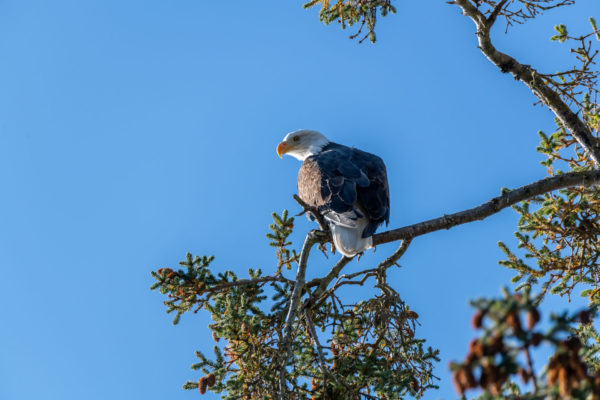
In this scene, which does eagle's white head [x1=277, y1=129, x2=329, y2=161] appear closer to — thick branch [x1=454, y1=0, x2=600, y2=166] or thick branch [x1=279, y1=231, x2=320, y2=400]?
thick branch [x1=279, y1=231, x2=320, y2=400]

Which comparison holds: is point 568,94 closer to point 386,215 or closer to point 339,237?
point 386,215

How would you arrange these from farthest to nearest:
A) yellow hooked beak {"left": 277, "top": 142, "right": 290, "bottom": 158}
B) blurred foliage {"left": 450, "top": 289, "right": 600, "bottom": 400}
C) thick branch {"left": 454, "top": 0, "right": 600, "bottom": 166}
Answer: yellow hooked beak {"left": 277, "top": 142, "right": 290, "bottom": 158}, thick branch {"left": 454, "top": 0, "right": 600, "bottom": 166}, blurred foliage {"left": 450, "top": 289, "right": 600, "bottom": 400}

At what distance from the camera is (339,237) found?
6.29 metres

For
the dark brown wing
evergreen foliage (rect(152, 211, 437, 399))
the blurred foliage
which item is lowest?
the blurred foliage

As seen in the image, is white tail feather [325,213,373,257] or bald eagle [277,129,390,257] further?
bald eagle [277,129,390,257]

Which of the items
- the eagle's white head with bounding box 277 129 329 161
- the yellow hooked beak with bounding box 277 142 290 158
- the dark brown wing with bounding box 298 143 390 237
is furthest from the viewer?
the yellow hooked beak with bounding box 277 142 290 158

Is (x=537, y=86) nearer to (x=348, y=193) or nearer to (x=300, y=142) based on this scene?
(x=348, y=193)

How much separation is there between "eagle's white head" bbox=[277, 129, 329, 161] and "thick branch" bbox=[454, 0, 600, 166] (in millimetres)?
3237

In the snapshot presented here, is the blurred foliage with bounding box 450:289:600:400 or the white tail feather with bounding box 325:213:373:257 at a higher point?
the white tail feather with bounding box 325:213:373:257

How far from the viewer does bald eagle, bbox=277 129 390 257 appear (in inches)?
248

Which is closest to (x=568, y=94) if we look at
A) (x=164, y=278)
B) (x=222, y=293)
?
(x=222, y=293)

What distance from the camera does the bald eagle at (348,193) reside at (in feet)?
20.7

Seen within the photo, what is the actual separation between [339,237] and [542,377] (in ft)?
13.0

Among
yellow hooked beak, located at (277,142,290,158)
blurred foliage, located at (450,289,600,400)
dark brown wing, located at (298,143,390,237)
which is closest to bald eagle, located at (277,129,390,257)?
dark brown wing, located at (298,143,390,237)
